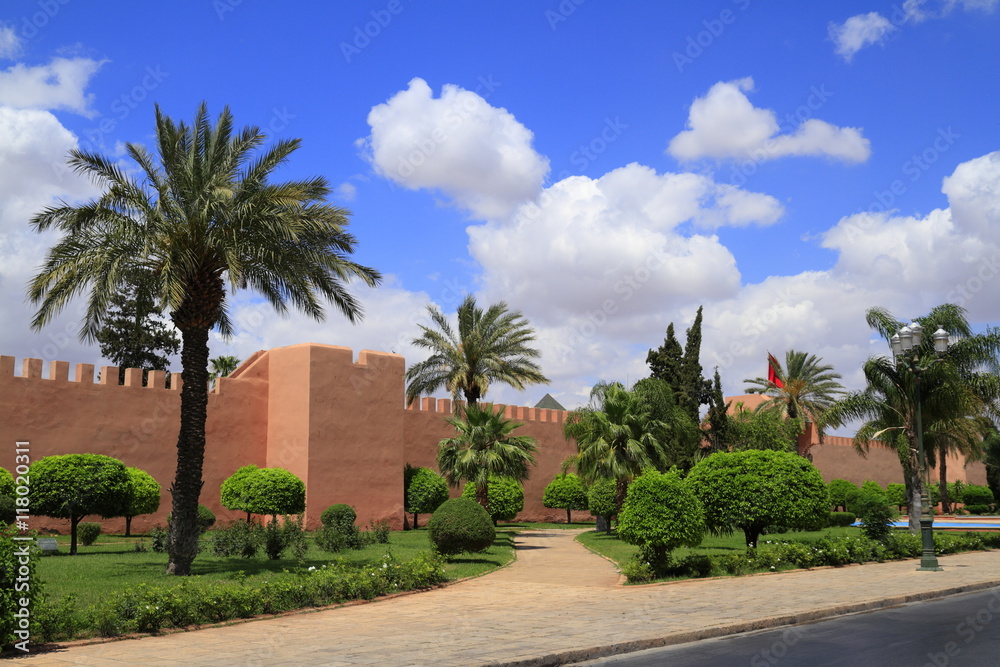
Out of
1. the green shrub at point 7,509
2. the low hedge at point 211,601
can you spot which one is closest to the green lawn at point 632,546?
the low hedge at point 211,601

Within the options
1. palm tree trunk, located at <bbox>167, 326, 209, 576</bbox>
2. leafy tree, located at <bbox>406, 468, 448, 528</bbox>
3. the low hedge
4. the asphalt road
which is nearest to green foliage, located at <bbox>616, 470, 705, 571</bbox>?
the low hedge

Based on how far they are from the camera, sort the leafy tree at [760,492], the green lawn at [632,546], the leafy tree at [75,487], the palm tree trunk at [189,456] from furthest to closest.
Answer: the green lawn at [632,546], the leafy tree at [75,487], the leafy tree at [760,492], the palm tree trunk at [189,456]

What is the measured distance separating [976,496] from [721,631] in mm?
53562

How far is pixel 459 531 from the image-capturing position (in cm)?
1842

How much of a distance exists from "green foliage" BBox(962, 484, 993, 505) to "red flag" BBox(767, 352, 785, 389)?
Answer: 18.9 m

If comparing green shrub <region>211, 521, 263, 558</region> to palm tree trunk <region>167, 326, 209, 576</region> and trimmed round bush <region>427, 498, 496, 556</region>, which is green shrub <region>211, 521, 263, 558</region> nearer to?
palm tree trunk <region>167, 326, 209, 576</region>

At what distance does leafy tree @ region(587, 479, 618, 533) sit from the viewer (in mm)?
28797

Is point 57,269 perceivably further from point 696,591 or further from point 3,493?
point 696,591

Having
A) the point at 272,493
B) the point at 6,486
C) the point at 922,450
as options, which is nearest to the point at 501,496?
the point at 272,493

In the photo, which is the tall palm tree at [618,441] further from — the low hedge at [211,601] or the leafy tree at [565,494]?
the low hedge at [211,601]

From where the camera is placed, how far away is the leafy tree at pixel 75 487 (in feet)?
62.5

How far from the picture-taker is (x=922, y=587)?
1388 cm

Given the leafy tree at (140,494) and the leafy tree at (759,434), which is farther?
the leafy tree at (759,434)

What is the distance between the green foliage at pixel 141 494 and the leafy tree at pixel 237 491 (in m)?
4.18
